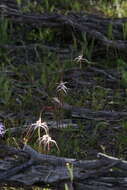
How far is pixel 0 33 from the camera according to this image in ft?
18.5

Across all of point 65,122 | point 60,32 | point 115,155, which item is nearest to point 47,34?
point 60,32

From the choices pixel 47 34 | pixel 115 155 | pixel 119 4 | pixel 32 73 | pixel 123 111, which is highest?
pixel 119 4

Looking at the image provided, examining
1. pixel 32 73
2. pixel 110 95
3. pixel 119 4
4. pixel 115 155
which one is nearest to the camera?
pixel 115 155

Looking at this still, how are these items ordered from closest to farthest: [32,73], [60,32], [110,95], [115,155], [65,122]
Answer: [115,155] → [65,122] → [110,95] → [32,73] → [60,32]

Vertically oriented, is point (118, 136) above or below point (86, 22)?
below

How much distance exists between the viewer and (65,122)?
13.6 ft

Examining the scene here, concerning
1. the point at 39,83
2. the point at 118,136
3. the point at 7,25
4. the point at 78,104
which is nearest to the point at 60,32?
the point at 7,25

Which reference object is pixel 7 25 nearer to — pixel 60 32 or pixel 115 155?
pixel 60 32

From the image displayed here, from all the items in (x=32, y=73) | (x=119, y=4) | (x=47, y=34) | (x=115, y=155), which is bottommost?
(x=115, y=155)

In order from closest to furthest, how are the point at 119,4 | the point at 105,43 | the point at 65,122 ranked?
the point at 65,122, the point at 105,43, the point at 119,4

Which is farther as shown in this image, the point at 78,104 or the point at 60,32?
the point at 60,32

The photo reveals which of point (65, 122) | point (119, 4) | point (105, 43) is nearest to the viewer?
point (65, 122)

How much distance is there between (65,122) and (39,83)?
29.7 inches

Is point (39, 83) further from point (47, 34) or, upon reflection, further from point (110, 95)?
point (47, 34)
